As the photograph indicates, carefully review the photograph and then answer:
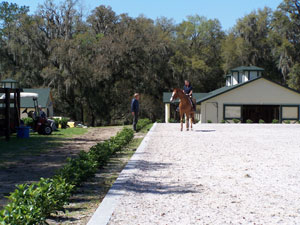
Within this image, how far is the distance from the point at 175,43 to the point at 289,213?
160 feet

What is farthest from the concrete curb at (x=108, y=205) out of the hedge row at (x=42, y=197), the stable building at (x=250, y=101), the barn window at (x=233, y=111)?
the barn window at (x=233, y=111)

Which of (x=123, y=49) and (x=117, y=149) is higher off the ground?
(x=123, y=49)

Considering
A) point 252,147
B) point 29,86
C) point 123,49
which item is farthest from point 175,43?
point 252,147

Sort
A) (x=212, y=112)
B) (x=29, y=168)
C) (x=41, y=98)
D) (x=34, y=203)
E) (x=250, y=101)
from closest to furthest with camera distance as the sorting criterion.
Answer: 1. (x=34, y=203)
2. (x=29, y=168)
3. (x=41, y=98)
4. (x=250, y=101)
5. (x=212, y=112)

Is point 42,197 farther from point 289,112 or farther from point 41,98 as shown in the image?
point 289,112

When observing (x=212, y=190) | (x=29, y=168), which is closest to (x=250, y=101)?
(x=29, y=168)

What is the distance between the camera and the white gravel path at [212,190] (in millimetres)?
4738

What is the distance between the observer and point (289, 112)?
1588 inches

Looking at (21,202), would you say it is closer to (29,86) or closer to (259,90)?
(259,90)

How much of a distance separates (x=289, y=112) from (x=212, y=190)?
36522 mm

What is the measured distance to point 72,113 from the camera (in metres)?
46.4

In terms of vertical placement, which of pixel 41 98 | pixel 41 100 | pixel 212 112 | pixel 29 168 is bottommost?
pixel 29 168

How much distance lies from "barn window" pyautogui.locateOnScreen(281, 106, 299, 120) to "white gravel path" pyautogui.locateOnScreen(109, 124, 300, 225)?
103 ft

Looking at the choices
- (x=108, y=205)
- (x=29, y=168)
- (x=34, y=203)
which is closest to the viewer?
(x=34, y=203)
